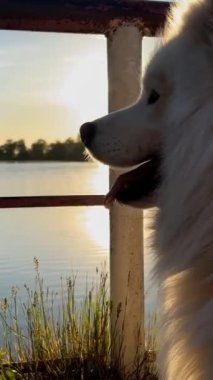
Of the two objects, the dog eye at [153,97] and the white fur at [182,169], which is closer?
the white fur at [182,169]

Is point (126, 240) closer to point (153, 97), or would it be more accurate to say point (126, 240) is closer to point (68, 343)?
point (68, 343)

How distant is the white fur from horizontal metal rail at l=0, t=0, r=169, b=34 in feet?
2.23

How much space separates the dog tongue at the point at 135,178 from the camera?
9.30 ft

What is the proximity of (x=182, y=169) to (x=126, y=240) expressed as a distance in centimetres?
107

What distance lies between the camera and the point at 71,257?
5.99m

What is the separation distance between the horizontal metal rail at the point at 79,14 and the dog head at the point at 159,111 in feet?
1.92

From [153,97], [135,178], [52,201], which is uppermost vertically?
[153,97]

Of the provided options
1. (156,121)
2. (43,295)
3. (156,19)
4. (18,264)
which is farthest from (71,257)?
(156,121)

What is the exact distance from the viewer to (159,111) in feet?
9.00

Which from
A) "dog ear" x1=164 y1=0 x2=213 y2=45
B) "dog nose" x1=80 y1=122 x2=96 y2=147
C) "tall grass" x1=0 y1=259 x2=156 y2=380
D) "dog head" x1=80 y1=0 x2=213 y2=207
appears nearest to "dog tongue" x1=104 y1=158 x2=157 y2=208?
"dog head" x1=80 y1=0 x2=213 y2=207

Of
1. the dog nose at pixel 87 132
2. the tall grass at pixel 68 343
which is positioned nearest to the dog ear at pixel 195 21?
the dog nose at pixel 87 132

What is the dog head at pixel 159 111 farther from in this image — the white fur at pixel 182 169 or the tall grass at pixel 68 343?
the tall grass at pixel 68 343

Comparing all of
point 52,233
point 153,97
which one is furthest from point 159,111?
point 52,233

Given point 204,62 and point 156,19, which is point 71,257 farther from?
point 204,62
